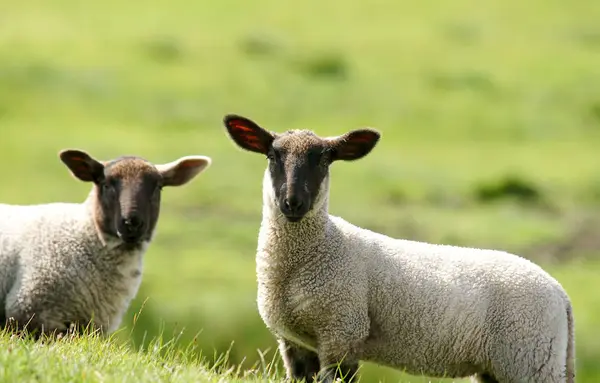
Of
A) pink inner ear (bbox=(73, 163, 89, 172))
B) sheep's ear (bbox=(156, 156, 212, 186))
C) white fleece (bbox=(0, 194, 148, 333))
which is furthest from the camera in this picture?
sheep's ear (bbox=(156, 156, 212, 186))

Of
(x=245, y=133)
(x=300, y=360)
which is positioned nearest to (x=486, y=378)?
(x=300, y=360)

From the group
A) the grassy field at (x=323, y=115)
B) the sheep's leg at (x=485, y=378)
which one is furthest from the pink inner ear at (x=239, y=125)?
the grassy field at (x=323, y=115)

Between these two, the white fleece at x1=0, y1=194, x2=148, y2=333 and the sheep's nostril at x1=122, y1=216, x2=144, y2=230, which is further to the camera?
the sheep's nostril at x1=122, y1=216, x2=144, y2=230

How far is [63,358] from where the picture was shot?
7980 millimetres

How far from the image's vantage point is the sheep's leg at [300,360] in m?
9.91

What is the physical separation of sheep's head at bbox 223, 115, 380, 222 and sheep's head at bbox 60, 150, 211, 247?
174cm

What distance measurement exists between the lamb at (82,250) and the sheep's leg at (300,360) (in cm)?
214

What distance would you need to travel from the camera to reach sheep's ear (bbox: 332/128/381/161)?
10.3 meters

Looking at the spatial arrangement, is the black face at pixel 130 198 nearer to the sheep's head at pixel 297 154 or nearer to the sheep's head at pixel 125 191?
the sheep's head at pixel 125 191

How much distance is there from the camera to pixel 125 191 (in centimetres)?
1182

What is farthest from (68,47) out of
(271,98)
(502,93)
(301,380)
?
(301,380)

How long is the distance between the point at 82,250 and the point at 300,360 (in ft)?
9.75

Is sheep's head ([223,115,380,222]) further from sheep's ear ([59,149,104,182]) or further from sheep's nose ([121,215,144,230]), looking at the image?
sheep's ear ([59,149,104,182])

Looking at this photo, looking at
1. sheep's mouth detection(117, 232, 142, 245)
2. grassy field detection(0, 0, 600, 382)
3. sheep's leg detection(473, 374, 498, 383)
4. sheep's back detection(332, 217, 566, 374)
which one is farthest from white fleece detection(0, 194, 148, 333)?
grassy field detection(0, 0, 600, 382)
